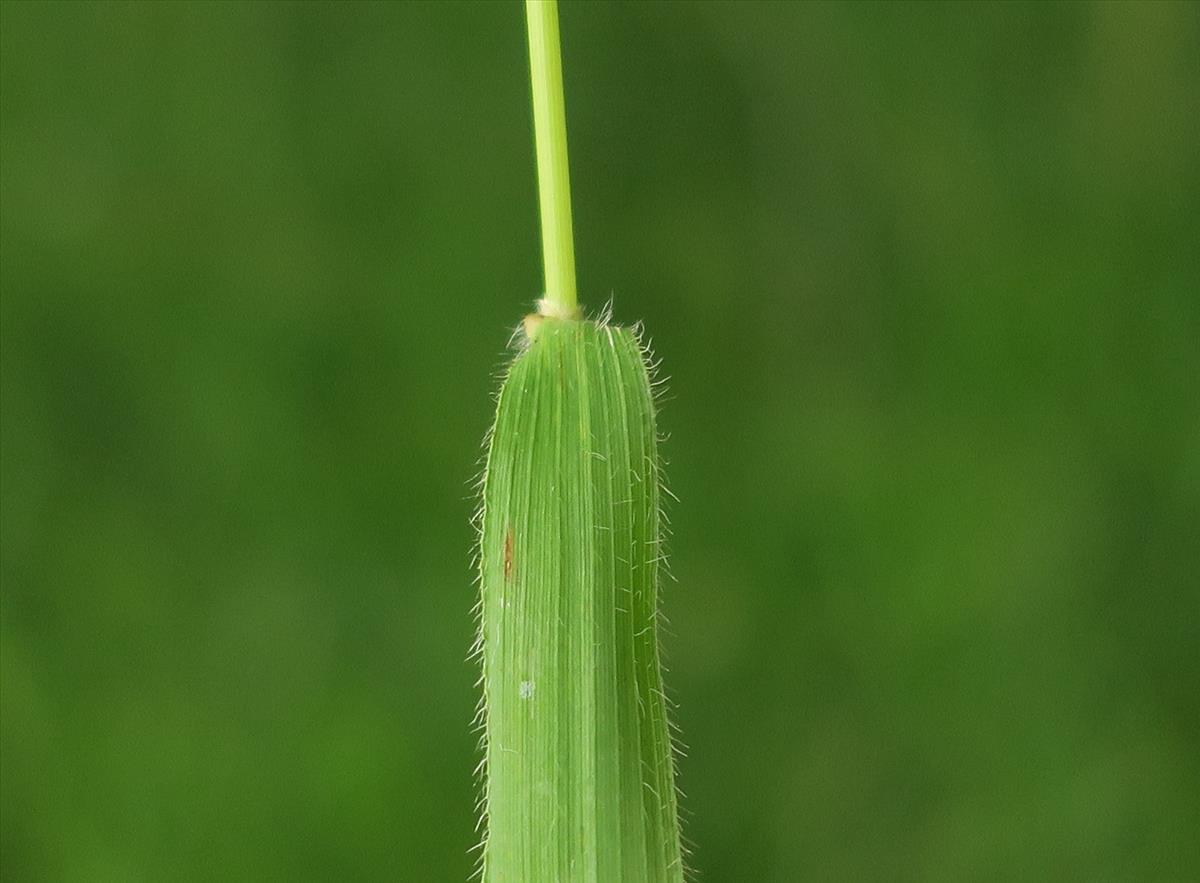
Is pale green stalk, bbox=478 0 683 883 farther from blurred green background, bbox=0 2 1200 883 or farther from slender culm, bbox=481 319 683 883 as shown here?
blurred green background, bbox=0 2 1200 883

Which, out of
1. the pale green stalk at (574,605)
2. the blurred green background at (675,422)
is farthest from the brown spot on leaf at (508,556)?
the blurred green background at (675,422)

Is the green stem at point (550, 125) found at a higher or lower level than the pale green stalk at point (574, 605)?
higher

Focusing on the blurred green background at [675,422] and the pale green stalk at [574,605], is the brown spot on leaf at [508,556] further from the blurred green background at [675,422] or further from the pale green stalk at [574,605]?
the blurred green background at [675,422]

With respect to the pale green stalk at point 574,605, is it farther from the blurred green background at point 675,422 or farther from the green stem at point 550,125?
the blurred green background at point 675,422

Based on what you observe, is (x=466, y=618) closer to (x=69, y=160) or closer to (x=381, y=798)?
(x=381, y=798)

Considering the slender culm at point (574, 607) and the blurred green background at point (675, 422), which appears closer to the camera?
the slender culm at point (574, 607)

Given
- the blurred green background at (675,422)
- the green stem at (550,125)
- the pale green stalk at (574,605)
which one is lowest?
the pale green stalk at (574,605)
